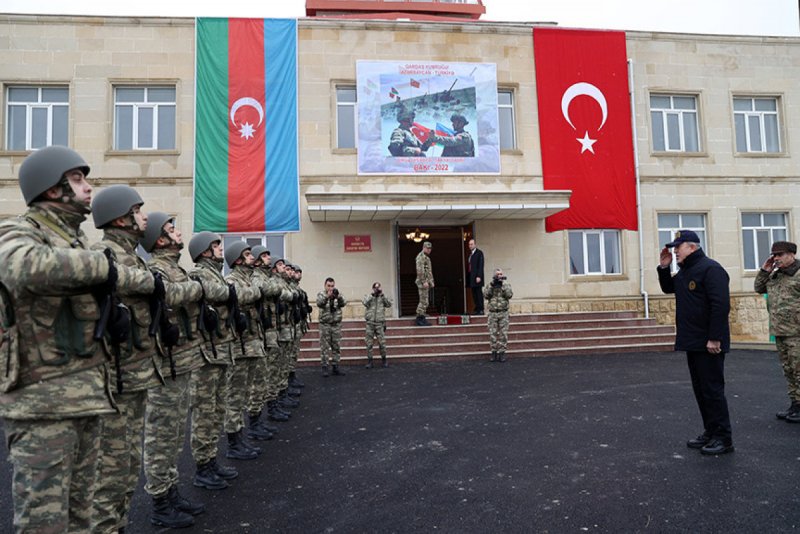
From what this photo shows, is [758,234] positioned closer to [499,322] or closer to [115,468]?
[499,322]

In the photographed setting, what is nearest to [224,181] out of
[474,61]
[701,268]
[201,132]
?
[201,132]

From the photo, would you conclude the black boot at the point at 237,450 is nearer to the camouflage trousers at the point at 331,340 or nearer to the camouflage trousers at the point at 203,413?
the camouflage trousers at the point at 203,413

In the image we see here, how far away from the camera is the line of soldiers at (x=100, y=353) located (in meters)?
2.43

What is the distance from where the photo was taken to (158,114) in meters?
15.0

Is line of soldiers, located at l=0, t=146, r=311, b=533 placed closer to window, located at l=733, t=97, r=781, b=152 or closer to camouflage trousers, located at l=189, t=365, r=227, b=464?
camouflage trousers, located at l=189, t=365, r=227, b=464

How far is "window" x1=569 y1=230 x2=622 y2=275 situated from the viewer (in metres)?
16.1

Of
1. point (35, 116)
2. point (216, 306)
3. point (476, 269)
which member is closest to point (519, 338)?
point (476, 269)

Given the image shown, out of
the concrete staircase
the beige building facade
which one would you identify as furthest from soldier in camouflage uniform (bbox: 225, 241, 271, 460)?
the beige building facade

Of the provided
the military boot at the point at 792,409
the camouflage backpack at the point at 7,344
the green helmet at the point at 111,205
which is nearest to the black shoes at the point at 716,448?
the military boot at the point at 792,409

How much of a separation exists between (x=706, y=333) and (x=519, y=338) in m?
8.38

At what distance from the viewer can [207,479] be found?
4578 millimetres

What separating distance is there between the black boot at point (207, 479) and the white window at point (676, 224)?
49.0 feet

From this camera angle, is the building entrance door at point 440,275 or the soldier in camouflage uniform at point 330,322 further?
the building entrance door at point 440,275

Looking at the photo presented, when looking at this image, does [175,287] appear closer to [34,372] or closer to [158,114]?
[34,372]
